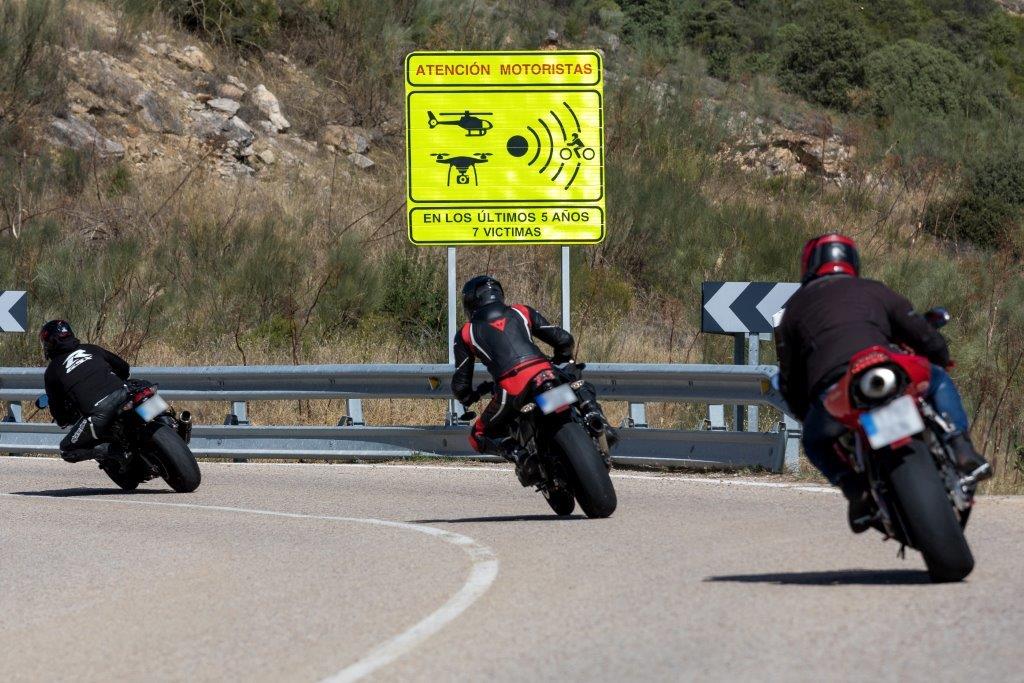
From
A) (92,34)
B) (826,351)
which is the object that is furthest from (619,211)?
(826,351)

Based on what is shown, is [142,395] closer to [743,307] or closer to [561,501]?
[561,501]

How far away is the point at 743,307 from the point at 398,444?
3679 millimetres

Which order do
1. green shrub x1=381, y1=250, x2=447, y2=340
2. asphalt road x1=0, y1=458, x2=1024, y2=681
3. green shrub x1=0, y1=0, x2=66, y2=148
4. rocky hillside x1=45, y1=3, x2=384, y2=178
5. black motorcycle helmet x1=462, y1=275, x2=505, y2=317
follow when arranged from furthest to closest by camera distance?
rocky hillside x1=45, y1=3, x2=384, y2=178
green shrub x1=0, y1=0, x2=66, y2=148
green shrub x1=381, y1=250, x2=447, y2=340
black motorcycle helmet x1=462, y1=275, x2=505, y2=317
asphalt road x1=0, y1=458, x2=1024, y2=681

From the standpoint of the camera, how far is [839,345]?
291 inches

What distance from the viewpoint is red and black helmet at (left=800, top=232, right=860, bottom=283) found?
781 centimetres

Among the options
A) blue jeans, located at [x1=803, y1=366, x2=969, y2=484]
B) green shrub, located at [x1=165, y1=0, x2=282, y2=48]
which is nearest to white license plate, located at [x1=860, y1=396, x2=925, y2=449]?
blue jeans, located at [x1=803, y1=366, x2=969, y2=484]

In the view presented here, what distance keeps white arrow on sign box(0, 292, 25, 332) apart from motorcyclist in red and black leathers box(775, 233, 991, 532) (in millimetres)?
14060

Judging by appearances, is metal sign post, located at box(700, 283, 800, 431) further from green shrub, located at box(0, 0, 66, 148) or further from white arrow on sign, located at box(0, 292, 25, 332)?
green shrub, located at box(0, 0, 66, 148)

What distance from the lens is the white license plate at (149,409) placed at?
1334 centimetres

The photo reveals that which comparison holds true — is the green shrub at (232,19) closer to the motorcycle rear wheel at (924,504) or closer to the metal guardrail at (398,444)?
the metal guardrail at (398,444)

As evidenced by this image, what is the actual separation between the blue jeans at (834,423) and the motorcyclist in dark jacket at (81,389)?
24.6 ft

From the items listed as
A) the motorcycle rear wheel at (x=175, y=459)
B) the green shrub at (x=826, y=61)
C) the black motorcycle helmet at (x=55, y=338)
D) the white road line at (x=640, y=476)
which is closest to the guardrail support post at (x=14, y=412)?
the white road line at (x=640, y=476)

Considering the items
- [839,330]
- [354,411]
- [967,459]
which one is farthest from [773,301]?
[967,459]

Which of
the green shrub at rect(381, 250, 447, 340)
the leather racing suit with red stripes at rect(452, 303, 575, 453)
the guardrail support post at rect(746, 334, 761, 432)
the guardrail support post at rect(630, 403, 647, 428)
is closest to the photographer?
the leather racing suit with red stripes at rect(452, 303, 575, 453)
